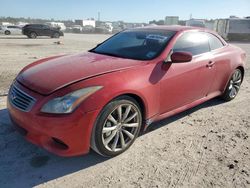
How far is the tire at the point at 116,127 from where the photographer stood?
117 inches

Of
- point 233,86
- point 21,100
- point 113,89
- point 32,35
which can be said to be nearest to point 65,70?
point 21,100

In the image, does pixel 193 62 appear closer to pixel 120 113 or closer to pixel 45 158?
pixel 120 113

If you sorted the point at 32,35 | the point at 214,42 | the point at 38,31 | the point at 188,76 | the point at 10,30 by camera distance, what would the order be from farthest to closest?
the point at 10,30 < the point at 38,31 < the point at 32,35 < the point at 214,42 < the point at 188,76

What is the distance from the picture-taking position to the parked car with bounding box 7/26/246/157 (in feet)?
9.17

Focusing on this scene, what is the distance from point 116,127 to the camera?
321 centimetres

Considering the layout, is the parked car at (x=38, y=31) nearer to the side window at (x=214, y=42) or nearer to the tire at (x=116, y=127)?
the side window at (x=214, y=42)

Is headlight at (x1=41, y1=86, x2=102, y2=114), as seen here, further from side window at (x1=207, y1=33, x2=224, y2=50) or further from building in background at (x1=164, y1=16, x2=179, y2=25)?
building in background at (x1=164, y1=16, x2=179, y2=25)

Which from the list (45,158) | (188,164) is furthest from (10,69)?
(188,164)

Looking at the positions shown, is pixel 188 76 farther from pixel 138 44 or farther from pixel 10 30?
pixel 10 30

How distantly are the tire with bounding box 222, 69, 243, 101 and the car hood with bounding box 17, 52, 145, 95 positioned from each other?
2.65 metres

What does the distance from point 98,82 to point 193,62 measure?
1858 millimetres

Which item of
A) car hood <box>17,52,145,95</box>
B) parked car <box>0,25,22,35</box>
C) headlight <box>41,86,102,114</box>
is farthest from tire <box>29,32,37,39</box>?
headlight <box>41,86,102,114</box>

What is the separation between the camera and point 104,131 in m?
3.04

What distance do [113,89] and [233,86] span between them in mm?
3552
